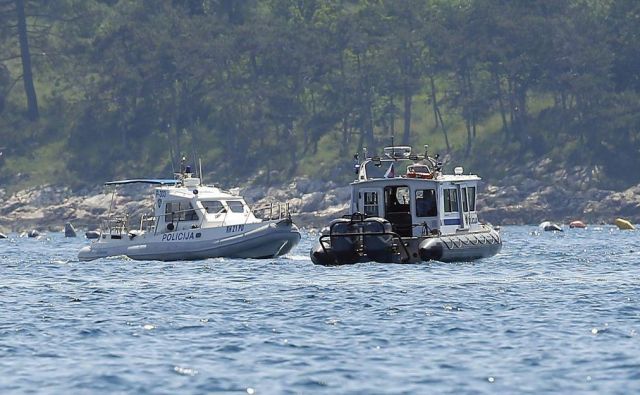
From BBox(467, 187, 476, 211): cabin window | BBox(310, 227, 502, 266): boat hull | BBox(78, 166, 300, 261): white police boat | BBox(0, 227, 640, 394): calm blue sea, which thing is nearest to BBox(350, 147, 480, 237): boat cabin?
BBox(467, 187, 476, 211): cabin window

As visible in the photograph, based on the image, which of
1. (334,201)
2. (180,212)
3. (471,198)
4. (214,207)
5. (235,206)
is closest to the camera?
(471,198)

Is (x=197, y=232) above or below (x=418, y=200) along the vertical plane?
below

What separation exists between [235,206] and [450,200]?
961 cm

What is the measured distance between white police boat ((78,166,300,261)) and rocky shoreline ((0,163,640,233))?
206ft

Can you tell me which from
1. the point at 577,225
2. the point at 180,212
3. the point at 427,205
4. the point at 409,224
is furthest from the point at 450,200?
the point at 577,225

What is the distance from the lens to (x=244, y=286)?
1638 inches

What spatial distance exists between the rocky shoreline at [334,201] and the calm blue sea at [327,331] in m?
70.7

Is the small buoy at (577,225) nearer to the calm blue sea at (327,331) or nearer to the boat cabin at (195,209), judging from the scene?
the boat cabin at (195,209)

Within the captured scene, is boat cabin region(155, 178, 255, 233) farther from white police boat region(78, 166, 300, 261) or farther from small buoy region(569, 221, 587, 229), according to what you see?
small buoy region(569, 221, 587, 229)

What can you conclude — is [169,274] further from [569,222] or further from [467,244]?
[569,222]

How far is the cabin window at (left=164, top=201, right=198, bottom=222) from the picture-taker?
5675cm

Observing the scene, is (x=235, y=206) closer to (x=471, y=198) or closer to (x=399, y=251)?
(x=471, y=198)

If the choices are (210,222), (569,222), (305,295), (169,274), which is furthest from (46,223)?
(305,295)

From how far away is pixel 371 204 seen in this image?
173 ft
